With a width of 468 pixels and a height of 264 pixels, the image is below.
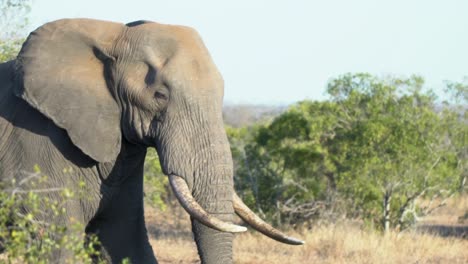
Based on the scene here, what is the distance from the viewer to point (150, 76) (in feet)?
25.1

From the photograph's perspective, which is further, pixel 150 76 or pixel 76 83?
pixel 76 83

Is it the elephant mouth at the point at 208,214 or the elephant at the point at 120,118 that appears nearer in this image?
the elephant mouth at the point at 208,214

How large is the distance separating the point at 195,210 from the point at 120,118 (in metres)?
0.97

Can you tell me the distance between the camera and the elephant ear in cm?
771

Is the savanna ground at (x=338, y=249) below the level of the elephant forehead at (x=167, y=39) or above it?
below

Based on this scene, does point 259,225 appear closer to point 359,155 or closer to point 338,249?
point 338,249

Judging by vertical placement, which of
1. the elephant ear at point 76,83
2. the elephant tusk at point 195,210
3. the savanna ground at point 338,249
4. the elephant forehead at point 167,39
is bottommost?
the savanna ground at point 338,249

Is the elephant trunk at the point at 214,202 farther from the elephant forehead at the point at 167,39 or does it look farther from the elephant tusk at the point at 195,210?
the elephant forehead at the point at 167,39

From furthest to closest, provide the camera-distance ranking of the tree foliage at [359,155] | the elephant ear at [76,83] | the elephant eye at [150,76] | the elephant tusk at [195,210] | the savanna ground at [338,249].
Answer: the tree foliage at [359,155] < the savanna ground at [338,249] < the elephant ear at [76,83] < the elephant eye at [150,76] < the elephant tusk at [195,210]

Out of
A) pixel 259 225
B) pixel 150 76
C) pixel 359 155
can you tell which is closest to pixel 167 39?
pixel 150 76

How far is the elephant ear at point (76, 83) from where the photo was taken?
25.3ft

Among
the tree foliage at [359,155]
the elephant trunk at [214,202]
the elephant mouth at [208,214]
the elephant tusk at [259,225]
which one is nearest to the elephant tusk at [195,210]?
the elephant mouth at [208,214]

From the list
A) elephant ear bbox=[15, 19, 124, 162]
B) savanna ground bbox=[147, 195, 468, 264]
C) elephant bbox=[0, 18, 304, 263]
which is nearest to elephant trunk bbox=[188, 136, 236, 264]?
elephant bbox=[0, 18, 304, 263]

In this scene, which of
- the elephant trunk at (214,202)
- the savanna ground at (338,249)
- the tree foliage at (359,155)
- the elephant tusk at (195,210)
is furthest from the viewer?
the tree foliage at (359,155)
